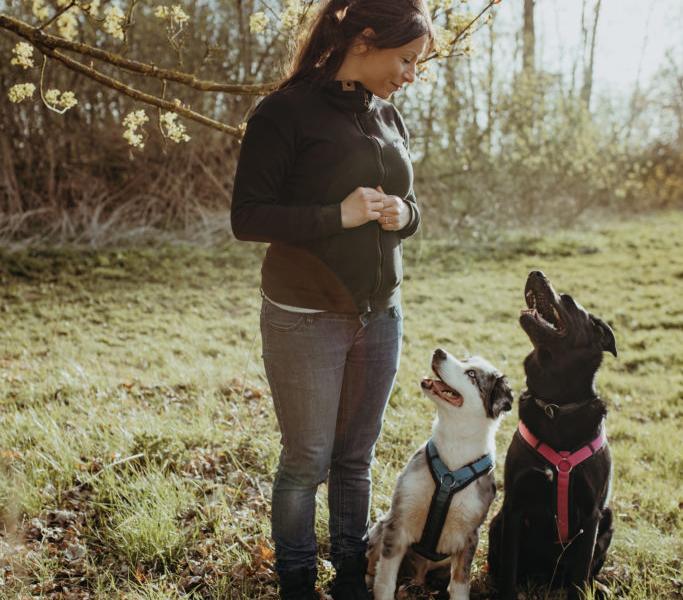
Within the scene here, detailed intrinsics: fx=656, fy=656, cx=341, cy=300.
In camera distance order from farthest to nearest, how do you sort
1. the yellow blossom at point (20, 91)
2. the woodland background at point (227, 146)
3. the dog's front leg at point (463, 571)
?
the woodland background at point (227, 146)
the yellow blossom at point (20, 91)
the dog's front leg at point (463, 571)

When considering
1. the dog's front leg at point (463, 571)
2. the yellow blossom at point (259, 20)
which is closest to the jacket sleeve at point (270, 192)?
the dog's front leg at point (463, 571)

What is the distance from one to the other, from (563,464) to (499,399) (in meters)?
0.38

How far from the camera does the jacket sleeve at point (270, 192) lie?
2.15 metres

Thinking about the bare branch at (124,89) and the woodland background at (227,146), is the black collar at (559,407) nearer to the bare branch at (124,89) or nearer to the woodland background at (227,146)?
the bare branch at (124,89)

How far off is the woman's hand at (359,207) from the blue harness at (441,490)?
49.2 inches

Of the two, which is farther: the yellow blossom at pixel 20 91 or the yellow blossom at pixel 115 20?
the yellow blossom at pixel 20 91

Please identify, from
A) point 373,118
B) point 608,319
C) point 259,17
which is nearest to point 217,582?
point 373,118

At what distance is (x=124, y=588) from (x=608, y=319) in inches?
291

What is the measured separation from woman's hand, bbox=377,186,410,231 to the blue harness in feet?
3.74

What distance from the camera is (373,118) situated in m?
2.42

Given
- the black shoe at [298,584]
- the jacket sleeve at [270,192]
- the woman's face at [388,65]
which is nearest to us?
the jacket sleeve at [270,192]

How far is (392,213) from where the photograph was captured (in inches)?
91.2

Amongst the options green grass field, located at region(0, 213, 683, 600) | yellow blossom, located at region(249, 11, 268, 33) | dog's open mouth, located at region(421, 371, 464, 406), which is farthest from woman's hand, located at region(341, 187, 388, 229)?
yellow blossom, located at region(249, 11, 268, 33)

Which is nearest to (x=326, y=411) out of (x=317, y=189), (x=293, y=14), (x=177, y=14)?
(x=317, y=189)
